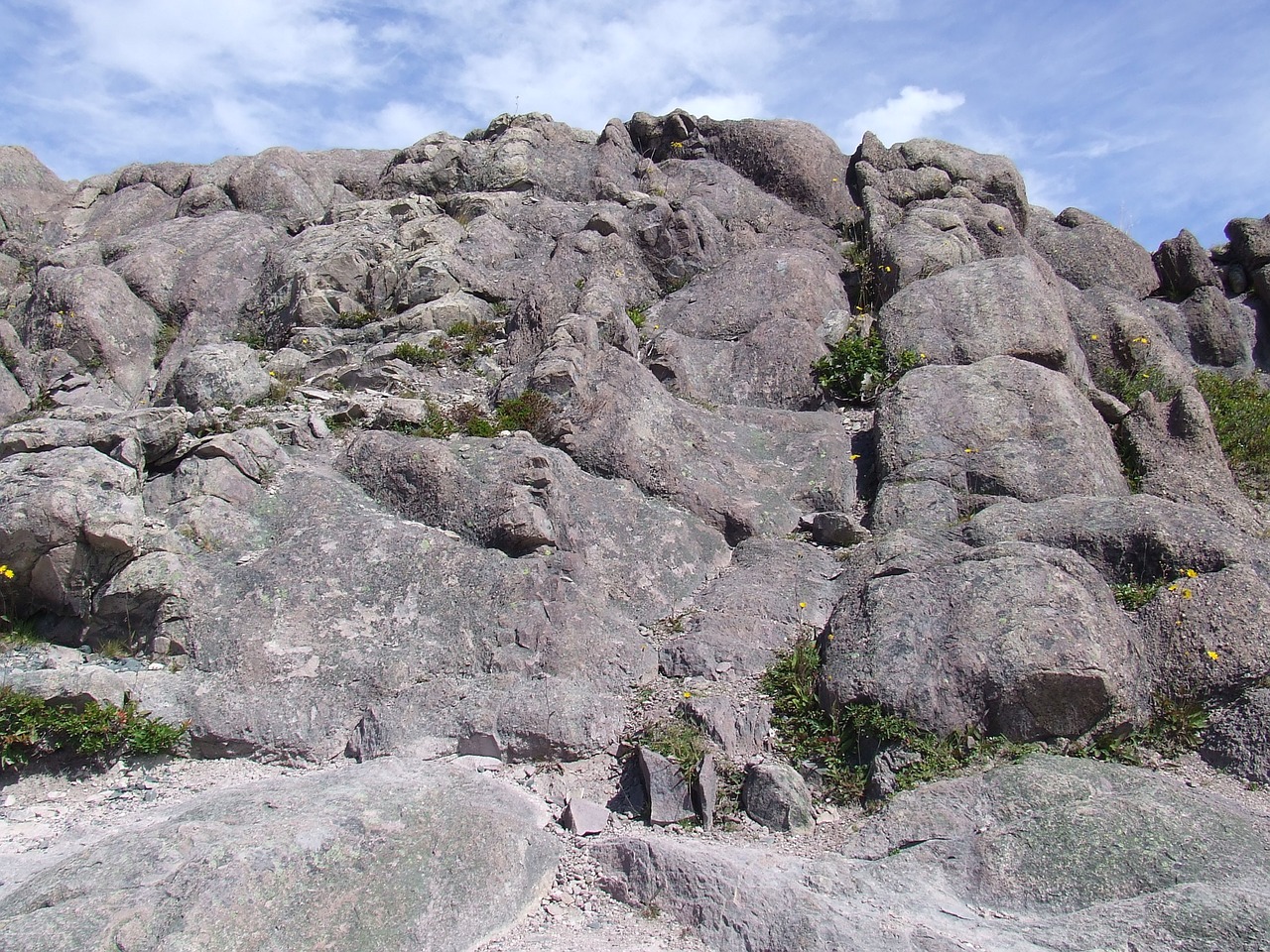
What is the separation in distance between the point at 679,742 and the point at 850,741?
1.38m

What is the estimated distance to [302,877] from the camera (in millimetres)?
5719

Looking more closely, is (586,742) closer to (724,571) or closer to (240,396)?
(724,571)

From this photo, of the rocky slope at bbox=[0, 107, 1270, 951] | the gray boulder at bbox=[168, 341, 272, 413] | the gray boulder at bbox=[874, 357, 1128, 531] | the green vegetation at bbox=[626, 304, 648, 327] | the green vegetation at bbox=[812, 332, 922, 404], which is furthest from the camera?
the green vegetation at bbox=[626, 304, 648, 327]

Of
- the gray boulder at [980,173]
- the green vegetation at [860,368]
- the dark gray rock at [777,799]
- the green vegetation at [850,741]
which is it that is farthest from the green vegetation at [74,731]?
the gray boulder at [980,173]

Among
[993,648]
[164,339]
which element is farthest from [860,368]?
[164,339]

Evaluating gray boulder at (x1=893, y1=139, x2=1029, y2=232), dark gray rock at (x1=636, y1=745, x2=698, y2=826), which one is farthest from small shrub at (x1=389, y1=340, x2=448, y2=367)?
gray boulder at (x1=893, y1=139, x2=1029, y2=232)

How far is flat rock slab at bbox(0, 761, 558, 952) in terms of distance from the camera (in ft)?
17.3

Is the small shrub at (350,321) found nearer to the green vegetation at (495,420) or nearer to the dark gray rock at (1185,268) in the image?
the green vegetation at (495,420)

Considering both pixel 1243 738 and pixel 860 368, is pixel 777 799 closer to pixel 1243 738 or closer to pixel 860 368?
pixel 1243 738

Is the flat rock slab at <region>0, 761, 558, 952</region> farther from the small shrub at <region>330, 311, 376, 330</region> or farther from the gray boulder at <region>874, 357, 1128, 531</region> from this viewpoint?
the small shrub at <region>330, 311, 376, 330</region>

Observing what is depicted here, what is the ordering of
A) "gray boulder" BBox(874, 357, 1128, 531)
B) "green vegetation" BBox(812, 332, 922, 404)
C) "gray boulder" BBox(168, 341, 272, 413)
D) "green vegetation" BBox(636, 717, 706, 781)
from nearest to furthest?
"green vegetation" BBox(636, 717, 706, 781)
"gray boulder" BBox(874, 357, 1128, 531)
"gray boulder" BBox(168, 341, 272, 413)
"green vegetation" BBox(812, 332, 922, 404)

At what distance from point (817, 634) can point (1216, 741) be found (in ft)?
10.8

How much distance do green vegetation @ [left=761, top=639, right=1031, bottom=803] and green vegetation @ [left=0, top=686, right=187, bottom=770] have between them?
4.89 m

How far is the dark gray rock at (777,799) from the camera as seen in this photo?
700cm
